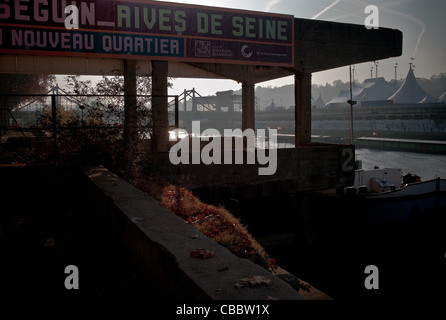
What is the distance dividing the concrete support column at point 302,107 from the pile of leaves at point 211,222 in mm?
14110

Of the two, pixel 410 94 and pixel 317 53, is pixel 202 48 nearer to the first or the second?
pixel 317 53

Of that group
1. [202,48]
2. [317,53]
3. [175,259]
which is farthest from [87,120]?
[317,53]

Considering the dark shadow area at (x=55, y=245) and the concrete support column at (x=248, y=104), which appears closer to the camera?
the dark shadow area at (x=55, y=245)

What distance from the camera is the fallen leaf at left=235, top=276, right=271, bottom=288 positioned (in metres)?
2.97

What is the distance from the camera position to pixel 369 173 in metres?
24.5

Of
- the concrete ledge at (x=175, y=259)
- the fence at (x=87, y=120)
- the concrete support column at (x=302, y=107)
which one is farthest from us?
the concrete support column at (x=302, y=107)

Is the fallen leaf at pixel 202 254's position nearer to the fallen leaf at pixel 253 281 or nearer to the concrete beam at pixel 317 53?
the fallen leaf at pixel 253 281

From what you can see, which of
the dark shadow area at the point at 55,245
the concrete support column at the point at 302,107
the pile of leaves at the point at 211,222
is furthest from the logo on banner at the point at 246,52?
the dark shadow area at the point at 55,245

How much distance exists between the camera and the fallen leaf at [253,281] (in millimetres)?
2965

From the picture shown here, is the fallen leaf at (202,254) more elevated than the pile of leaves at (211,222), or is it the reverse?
the fallen leaf at (202,254)

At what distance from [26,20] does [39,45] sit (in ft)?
3.63

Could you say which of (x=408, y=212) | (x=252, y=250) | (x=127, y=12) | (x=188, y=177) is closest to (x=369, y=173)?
(x=408, y=212)

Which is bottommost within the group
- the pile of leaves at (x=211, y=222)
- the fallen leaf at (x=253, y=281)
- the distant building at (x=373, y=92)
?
the pile of leaves at (x=211, y=222)

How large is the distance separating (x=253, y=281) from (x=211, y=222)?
18.0 feet
